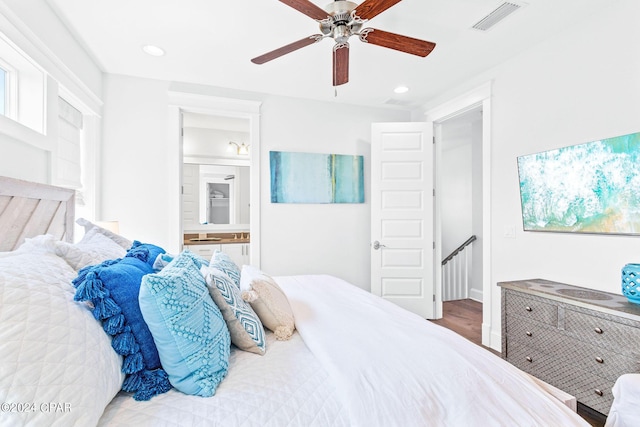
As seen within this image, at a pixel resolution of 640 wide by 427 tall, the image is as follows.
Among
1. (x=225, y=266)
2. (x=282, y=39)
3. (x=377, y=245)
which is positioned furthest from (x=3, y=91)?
(x=377, y=245)

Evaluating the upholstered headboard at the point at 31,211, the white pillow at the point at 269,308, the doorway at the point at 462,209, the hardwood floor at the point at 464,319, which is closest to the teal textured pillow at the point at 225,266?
the white pillow at the point at 269,308

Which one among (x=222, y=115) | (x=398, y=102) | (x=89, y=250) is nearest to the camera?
(x=89, y=250)

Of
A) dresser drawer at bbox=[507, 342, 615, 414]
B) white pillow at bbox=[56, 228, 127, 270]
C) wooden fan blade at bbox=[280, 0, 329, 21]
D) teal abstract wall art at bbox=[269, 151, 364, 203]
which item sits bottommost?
dresser drawer at bbox=[507, 342, 615, 414]

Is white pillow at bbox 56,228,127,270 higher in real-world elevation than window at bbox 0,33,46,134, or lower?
lower

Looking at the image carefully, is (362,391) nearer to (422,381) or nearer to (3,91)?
(422,381)

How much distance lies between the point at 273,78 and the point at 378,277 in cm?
249

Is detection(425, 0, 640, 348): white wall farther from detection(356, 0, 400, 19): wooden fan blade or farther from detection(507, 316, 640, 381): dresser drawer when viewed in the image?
detection(356, 0, 400, 19): wooden fan blade

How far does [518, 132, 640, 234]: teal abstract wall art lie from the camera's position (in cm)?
194

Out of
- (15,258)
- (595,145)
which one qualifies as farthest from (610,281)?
(15,258)

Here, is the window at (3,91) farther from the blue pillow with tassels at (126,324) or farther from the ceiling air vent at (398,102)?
the ceiling air vent at (398,102)

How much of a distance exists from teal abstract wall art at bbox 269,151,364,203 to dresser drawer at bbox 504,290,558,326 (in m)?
2.00

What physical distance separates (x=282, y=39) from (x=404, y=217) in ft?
7.47

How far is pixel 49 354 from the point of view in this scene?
72 centimetres

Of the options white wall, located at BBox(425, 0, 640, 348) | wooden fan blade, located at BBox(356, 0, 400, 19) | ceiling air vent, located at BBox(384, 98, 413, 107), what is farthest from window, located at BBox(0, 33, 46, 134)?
white wall, located at BBox(425, 0, 640, 348)
